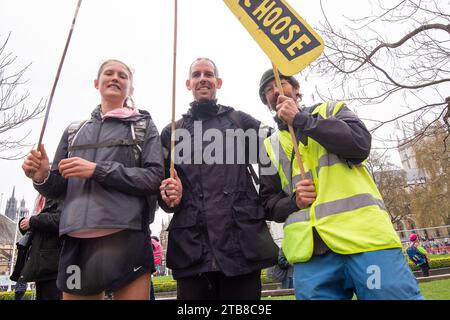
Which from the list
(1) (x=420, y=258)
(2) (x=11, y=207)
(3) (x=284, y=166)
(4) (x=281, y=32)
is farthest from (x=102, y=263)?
(2) (x=11, y=207)

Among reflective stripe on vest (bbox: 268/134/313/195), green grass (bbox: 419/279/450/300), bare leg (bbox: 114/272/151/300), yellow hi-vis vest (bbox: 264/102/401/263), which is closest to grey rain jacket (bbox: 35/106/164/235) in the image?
bare leg (bbox: 114/272/151/300)

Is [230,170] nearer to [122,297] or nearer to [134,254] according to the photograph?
[134,254]

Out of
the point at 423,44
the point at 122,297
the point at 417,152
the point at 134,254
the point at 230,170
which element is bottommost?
the point at 122,297

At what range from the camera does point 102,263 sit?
6.48 ft

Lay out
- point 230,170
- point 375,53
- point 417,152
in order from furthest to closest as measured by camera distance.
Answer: point 417,152 < point 375,53 < point 230,170

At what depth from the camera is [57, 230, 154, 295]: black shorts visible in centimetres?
196

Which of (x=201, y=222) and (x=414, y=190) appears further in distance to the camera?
(x=414, y=190)

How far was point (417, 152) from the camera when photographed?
24500mm

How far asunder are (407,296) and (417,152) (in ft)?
86.2

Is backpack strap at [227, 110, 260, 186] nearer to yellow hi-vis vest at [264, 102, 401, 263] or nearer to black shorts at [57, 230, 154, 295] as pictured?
yellow hi-vis vest at [264, 102, 401, 263]

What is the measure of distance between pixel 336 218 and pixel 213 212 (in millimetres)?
817

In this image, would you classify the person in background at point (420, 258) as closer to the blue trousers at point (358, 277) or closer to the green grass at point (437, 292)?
the green grass at point (437, 292)

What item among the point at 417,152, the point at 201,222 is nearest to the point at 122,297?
the point at 201,222

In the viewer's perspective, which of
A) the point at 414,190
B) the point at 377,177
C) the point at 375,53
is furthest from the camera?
the point at 377,177
